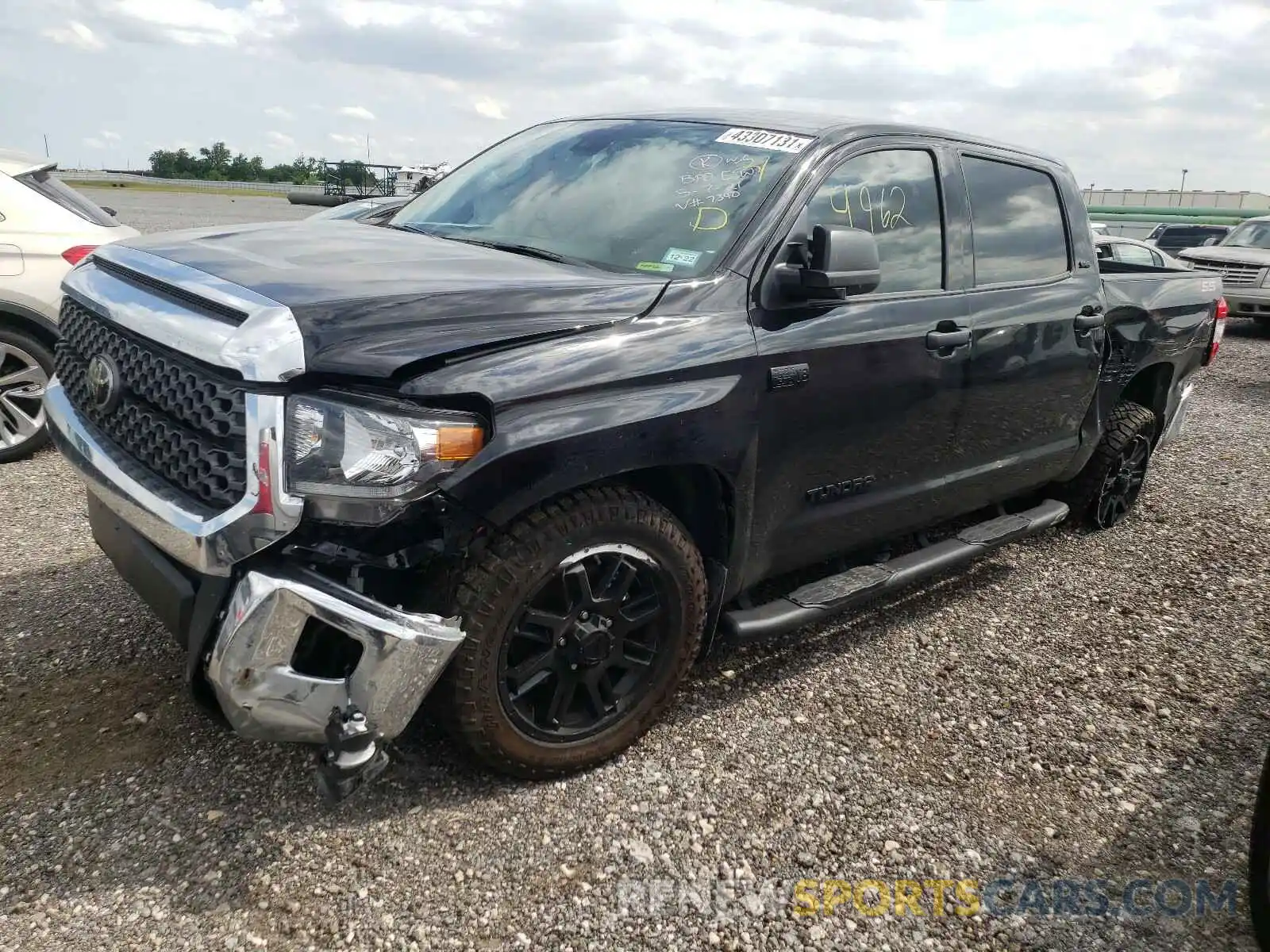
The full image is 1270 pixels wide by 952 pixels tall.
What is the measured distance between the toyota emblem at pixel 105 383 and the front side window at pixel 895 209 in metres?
2.14

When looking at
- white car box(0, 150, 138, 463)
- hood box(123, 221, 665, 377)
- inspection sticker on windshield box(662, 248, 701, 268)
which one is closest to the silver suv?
inspection sticker on windshield box(662, 248, 701, 268)

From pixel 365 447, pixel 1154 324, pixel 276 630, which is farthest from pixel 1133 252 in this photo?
pixel 276 630

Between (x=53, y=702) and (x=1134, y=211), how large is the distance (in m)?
41.9

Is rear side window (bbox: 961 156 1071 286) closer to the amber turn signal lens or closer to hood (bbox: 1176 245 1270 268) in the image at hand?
the amber turn signal lens

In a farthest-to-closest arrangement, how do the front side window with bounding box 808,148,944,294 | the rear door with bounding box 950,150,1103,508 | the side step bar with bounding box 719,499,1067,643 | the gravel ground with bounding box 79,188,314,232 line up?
the gravel ground with bounding box 79,188,314,232 → the rear door with bounding box 950,150,1103,508 → the front side window with bounding box 808,148,944,294 → the side step bar with bounding box 719,499,1067,643

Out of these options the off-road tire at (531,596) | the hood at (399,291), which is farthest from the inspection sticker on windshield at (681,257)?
the off-road tire at (531,596)

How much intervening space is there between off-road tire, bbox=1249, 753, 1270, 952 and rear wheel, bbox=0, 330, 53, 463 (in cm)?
584

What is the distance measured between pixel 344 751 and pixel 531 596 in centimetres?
59

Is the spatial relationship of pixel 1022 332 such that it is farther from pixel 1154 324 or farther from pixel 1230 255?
pixel 1230 255

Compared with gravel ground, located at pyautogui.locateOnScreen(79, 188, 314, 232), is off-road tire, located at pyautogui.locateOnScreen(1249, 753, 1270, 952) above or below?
below

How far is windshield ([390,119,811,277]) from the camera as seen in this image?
9.98ft

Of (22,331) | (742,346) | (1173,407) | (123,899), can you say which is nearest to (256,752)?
(123,899)

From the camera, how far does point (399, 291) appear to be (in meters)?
2.45

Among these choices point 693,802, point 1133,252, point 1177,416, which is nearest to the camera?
point 693,802
